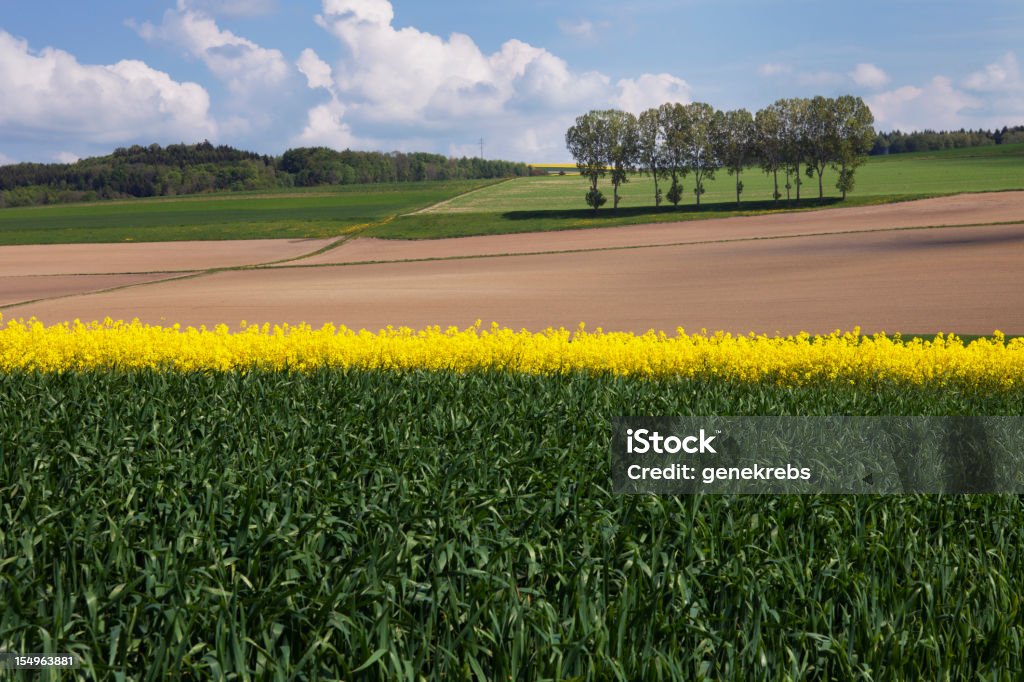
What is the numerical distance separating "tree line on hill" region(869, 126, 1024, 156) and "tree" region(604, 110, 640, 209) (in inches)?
3447

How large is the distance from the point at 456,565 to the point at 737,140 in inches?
3619

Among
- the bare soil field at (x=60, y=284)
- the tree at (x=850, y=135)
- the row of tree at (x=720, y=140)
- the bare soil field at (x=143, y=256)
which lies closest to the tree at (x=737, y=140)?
the row of tree at (x=720, y=140)

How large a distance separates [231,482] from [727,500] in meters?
3.41

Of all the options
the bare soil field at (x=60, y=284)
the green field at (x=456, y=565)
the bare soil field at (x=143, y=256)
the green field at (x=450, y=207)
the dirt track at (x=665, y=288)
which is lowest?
the dirt track at (x=665, y=288)

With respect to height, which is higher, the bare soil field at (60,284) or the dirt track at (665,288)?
the bare soil field at (60,284)

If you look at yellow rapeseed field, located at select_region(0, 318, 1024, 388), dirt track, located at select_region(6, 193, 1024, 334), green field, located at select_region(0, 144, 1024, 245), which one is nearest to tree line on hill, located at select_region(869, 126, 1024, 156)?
green field, located at select_region(0, 144, 1024, 245)

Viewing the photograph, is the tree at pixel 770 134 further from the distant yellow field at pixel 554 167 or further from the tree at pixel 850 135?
the distant yellow field at pixel 554 167

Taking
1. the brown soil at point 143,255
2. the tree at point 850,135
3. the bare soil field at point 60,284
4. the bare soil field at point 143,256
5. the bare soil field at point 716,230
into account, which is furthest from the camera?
the tree at point 850,135

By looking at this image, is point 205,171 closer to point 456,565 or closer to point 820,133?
point 820,133

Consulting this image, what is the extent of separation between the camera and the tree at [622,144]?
9244 cm

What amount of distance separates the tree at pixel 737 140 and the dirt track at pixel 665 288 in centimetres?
3146

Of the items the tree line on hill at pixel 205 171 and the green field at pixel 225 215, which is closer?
the green field at pixel 225 215

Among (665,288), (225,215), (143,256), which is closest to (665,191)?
(225,215)

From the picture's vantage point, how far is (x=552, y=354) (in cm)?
1580
